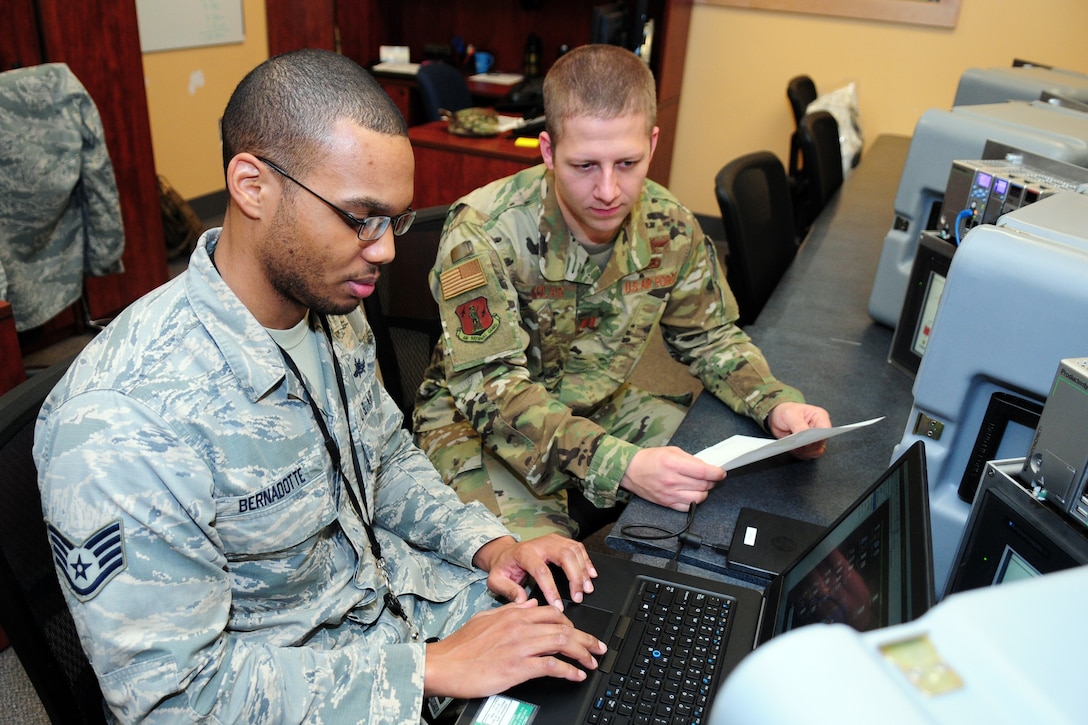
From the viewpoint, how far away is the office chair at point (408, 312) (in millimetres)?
1516

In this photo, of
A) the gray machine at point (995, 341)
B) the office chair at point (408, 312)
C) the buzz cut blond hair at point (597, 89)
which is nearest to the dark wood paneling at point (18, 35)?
the office chair at point (408, 312)

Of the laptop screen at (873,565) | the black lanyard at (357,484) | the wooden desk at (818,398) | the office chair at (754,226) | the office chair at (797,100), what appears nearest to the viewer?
the laptop screen at (873,565)

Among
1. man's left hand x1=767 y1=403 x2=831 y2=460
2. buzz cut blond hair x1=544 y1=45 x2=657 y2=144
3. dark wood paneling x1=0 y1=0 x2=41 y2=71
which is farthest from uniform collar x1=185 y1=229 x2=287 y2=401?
dark wood paneling x1=0 y1=0 x2=41 y2=71

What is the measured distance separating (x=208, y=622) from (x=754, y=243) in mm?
1602

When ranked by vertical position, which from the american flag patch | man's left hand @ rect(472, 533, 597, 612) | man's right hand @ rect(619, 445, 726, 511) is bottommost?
man's left hand @ rect(472, 533, 597, 612)

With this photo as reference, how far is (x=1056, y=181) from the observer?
129cm

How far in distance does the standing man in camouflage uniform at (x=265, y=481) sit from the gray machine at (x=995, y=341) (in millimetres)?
475

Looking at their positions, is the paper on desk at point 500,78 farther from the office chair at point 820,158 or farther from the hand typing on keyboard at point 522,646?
the hand typing on keyboard at point 522,646

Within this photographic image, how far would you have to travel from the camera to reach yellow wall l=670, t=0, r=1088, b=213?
3.88 metres

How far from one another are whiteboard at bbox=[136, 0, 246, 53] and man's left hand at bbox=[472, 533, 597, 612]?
3.28 metres

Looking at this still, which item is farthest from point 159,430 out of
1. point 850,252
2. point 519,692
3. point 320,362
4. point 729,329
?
point 850,252

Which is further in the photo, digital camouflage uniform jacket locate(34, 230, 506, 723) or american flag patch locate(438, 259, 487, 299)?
american flag patch locate(438, 259, 487, 299)

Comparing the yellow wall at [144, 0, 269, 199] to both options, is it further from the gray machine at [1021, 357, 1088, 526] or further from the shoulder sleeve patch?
the gray machine at [1021, 357, 1088, 526]

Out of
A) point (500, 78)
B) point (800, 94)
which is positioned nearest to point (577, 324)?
point (800, 94)
